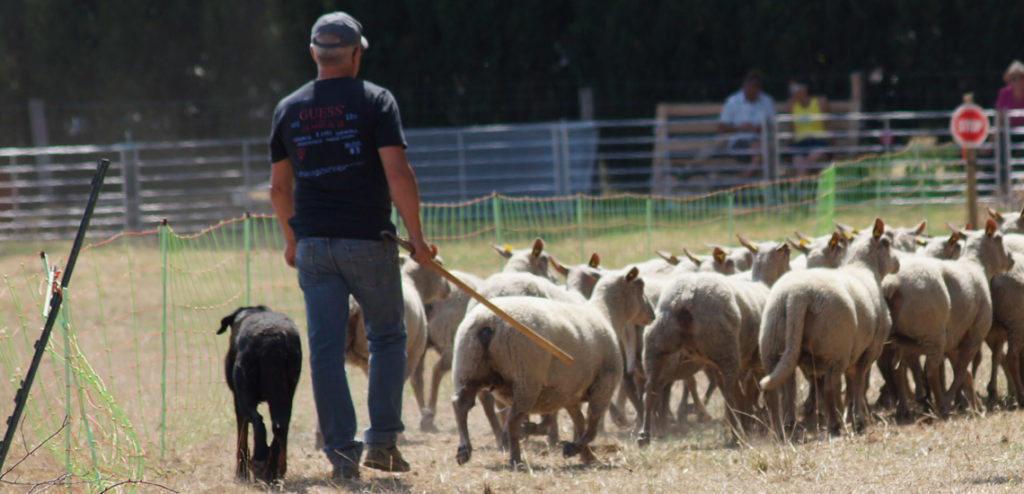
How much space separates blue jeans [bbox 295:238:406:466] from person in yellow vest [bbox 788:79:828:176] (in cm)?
1214

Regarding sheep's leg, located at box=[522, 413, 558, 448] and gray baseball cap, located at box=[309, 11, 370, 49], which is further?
sheep's leg, located at box=[522, 413, 558, 448]

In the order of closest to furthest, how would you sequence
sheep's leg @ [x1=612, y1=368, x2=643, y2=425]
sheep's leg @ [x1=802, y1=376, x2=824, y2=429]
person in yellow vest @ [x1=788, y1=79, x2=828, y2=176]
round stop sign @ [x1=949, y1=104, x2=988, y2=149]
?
sheep's leg @ [x1=802, y1=376, x2=824, y2=429] < sheep's leg @ [x1=612, y1=368, x2=643, y2=425] < round stop sign @ [x1=949, y1=104, x2=988, y2=149] < person in yellow vest @ [x1=788, y1=79, x2=828, y2=176]

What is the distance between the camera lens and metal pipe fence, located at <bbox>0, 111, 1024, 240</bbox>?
642 inches

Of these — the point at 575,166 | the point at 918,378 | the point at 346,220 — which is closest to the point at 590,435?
the point at 346,220

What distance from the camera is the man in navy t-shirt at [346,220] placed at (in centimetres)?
509

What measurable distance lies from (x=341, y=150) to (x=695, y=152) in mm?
12708

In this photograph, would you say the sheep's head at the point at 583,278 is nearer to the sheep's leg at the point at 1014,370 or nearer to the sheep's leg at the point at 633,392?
the sheep's leg at the point at 633,392

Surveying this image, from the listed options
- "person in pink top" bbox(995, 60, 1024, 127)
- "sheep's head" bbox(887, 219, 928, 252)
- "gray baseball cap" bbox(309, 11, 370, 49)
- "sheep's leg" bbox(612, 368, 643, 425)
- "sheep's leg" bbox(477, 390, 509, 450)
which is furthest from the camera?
"person in pink top" bbox(995, 60, 1024, 127)

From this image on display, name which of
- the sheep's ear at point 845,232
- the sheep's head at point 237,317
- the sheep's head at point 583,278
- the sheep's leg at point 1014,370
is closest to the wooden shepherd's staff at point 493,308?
the sheep's head at point 237,317

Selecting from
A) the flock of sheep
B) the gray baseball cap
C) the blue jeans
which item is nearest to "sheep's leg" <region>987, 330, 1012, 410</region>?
the flock of sheep

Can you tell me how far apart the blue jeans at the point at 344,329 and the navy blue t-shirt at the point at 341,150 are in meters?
0.10

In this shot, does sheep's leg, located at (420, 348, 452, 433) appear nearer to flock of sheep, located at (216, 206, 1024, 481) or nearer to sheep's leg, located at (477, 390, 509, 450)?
flock of sheep, located at (216, 206, 1024, 481)

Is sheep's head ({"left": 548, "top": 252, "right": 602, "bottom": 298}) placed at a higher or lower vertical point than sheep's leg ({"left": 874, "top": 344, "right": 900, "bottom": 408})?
higher

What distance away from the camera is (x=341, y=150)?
509cm
